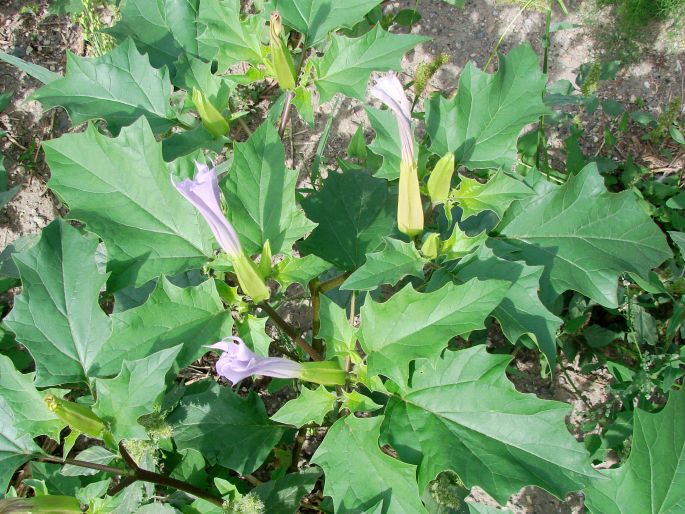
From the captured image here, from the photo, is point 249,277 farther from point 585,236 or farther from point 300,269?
point 585,236

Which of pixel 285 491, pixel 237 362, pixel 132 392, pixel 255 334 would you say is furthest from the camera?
pixel 285 491

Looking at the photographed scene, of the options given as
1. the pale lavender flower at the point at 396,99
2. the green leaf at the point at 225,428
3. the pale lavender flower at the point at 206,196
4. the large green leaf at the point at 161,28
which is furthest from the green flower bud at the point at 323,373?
the large green leaf at the point at 161,28

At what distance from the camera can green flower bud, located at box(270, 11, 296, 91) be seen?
159 centimetres

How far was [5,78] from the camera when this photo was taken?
290cm

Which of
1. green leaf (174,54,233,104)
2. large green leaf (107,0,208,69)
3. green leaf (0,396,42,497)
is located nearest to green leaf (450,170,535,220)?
green leaf (174,54,233,104)

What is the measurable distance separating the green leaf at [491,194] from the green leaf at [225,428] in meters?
0.85

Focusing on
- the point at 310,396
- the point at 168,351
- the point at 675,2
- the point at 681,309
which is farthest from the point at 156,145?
the point at 675,2

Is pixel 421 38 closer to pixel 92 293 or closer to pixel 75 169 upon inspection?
pixel 75 169

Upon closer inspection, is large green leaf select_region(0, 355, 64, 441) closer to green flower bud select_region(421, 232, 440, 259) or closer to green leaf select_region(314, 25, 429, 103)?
green flower bud select_region(421, 232, 440, 259)

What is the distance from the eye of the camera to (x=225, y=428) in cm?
179

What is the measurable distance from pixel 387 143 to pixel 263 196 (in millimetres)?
408

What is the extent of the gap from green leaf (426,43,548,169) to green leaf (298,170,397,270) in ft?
0.79

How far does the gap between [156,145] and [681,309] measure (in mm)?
1791

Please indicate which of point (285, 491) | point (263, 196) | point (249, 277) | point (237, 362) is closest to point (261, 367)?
point (237, 362)
